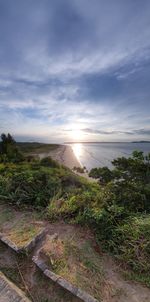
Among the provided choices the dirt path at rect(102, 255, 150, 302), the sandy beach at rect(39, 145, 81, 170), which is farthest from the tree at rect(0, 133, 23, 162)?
the dirt path at rect(102, 255, 150, 302)

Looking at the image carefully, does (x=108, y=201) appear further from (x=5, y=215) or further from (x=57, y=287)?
(x=5, y=215)

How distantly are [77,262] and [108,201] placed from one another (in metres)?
1.54

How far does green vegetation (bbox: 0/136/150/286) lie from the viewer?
331 centimetres

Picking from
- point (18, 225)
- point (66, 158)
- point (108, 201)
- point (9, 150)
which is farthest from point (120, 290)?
point (66, 158)

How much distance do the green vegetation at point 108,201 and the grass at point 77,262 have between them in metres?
0.38

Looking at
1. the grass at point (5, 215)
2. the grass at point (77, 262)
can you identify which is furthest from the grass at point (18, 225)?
the grass at point (77, 262)

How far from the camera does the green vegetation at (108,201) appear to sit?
3.31m

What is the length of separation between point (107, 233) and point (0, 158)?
6.03m

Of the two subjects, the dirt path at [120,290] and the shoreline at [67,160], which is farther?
the shoreline at [67,160]

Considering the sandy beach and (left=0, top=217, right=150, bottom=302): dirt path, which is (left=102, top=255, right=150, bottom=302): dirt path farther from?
the sandy beach

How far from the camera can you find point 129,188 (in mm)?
4344

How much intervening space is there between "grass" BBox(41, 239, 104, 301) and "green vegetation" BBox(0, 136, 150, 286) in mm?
377

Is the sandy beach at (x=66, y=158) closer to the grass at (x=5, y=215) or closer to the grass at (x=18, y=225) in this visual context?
the grass at (x=5, y=215)

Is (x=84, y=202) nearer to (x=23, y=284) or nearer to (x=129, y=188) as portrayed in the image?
(x=129, y=188)
